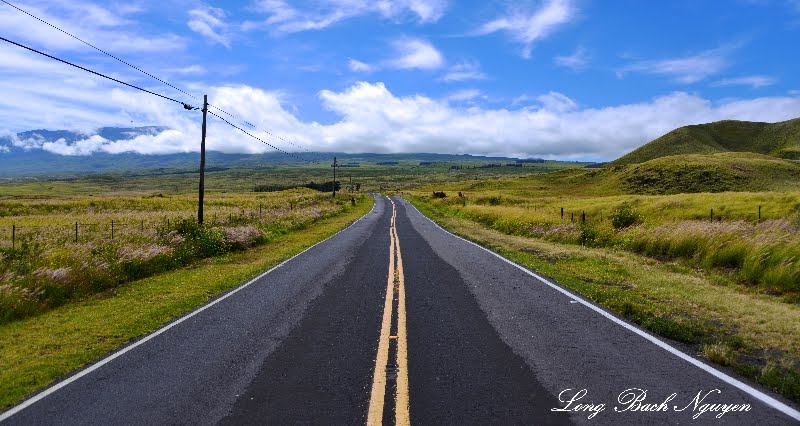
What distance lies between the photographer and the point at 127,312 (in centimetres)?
991

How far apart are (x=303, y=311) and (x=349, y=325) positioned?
1.47 meters

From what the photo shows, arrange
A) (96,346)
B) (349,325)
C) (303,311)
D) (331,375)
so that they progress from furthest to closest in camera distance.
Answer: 1. (303,311)
2. (349,325)
3. (96,346)
4. (331,375)

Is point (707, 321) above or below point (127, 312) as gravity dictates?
above

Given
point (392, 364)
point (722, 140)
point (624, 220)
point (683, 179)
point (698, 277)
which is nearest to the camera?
point (392, 364)

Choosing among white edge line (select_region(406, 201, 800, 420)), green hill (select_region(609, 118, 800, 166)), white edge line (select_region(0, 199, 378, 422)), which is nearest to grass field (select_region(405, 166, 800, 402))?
white edge line (select_region(406, 201, 800, 420))

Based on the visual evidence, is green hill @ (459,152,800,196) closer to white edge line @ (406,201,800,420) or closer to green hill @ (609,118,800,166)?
green hill @ (609,118,800,166)

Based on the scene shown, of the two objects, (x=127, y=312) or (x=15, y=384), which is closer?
(x=15, y=384)

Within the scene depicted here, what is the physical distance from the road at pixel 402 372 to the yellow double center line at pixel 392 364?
0.02 m

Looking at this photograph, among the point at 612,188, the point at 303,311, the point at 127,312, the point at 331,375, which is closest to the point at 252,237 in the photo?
the point at 127,312

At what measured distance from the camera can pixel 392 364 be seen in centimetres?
623

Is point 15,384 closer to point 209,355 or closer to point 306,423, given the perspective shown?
point 209,355

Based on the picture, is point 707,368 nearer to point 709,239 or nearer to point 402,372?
point 402,372

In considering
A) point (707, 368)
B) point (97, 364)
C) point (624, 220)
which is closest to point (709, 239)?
point (624, 220)

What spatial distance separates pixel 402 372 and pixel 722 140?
209 metres
